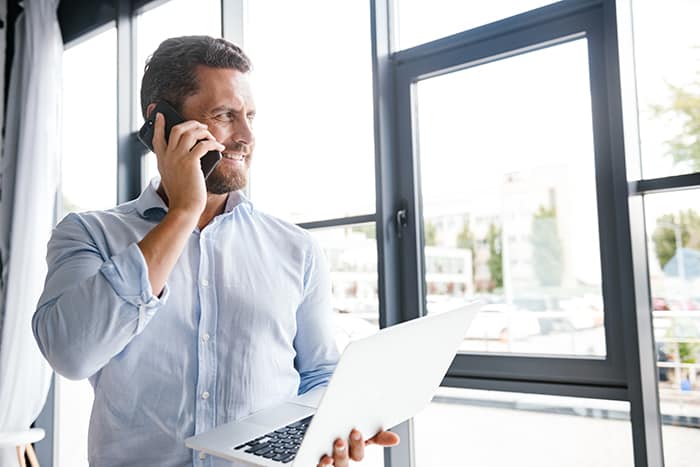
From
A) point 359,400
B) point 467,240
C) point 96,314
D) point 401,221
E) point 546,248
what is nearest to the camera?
point 359,400

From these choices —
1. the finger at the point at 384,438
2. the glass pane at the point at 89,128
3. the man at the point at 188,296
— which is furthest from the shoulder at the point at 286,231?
the glass pane at the point at 89,128

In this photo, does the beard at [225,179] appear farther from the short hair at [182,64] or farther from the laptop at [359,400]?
the laptop at [359,400]

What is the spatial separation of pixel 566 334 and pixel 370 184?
2.72 feet

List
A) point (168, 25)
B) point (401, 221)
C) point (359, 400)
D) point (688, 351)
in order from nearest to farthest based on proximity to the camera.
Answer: point (359, 400) → point (688, 351) → point (401, 221) → point (168, 25)

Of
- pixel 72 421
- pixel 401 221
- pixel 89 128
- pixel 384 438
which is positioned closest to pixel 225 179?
pixel 384 438

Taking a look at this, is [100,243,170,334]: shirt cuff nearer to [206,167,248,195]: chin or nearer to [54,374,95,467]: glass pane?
[206,167,248,195]: chin

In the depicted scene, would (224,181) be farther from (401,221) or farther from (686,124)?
(686,124)

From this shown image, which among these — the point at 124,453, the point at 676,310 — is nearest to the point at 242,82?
the point at 124,453

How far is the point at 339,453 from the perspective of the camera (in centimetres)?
85

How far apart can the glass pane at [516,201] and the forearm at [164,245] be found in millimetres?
1092

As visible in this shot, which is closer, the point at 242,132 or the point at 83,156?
Answer: the point at 242,132

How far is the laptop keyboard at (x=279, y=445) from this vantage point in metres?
0.84

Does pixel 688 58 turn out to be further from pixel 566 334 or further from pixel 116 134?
pixel 116 134

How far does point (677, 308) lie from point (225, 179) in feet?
3.78
